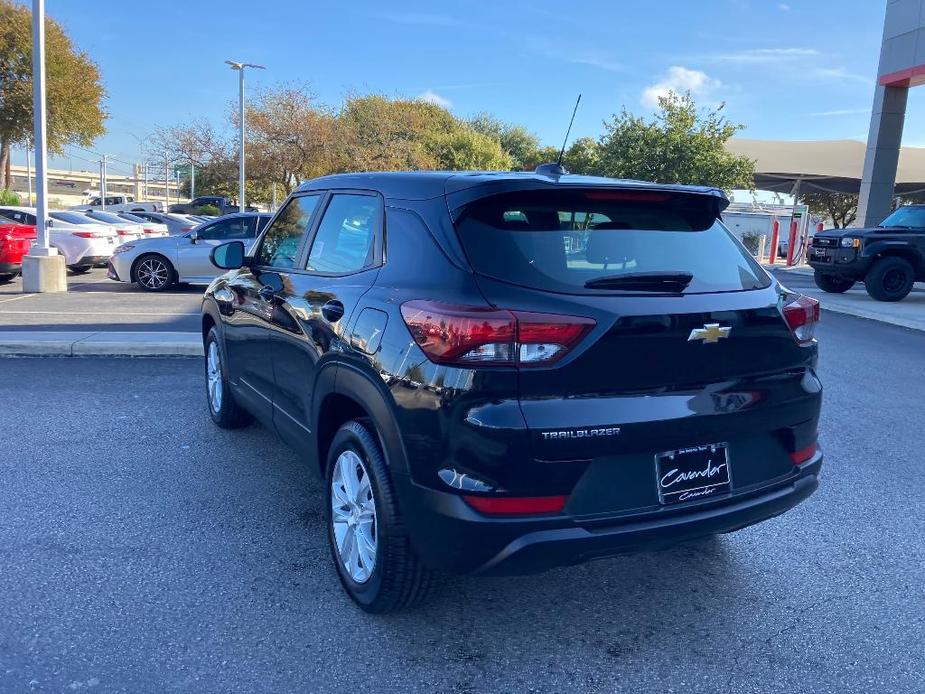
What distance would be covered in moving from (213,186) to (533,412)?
51157 mm

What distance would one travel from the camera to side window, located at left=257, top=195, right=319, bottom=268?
4199mm

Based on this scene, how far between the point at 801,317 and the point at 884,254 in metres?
14.4

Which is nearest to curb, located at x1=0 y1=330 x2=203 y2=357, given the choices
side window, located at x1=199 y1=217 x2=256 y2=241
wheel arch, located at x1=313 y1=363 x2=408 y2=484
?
wheel arch, located at x1=313 y1=363 x2=408 y2=484

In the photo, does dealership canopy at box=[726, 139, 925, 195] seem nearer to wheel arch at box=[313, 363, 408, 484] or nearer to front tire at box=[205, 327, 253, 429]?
front tire at box=[205, 327, 253, 429]

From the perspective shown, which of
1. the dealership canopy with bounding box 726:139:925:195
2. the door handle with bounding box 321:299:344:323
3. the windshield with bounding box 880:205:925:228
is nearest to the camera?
the door handle with bounding box 321:299:344:323

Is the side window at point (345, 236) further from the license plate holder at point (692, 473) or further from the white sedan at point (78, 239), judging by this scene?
the white sedan at point (78, 239)

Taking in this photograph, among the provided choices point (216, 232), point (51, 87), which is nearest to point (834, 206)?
point (51, 87)

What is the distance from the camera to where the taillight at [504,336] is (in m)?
2.62

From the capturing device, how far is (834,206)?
5159 centimetres

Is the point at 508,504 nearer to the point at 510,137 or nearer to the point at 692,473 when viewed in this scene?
the point at 692,473

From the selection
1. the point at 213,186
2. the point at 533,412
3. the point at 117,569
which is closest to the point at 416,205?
the point at 533,412

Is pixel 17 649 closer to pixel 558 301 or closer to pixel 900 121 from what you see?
pixel 558 301

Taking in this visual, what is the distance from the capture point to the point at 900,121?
2209 centimetres

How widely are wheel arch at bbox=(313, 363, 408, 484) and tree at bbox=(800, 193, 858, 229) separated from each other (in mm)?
52276
